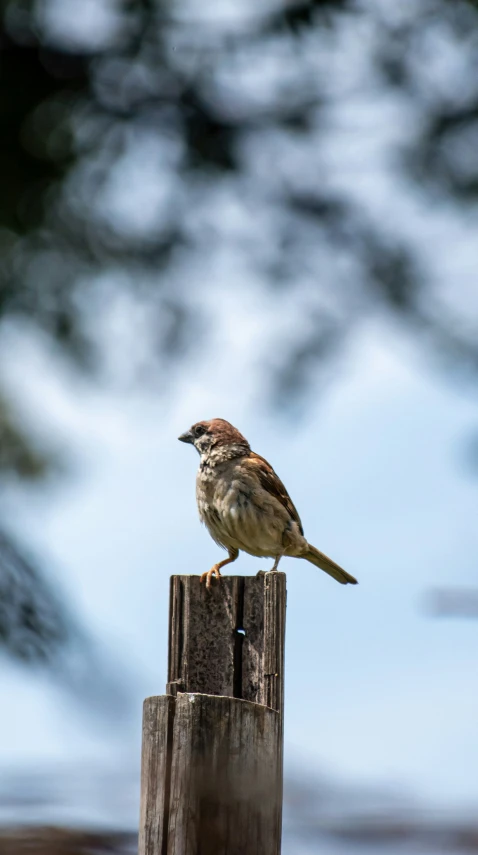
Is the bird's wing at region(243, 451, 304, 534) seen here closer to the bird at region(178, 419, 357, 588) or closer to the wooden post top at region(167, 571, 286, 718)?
the bird at region(178, 419, 357, 588)

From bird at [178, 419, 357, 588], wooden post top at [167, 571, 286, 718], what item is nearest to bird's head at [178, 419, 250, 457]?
bird at [178, 419, 357, 588]

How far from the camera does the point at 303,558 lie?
5.34 m

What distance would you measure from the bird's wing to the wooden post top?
2350mm

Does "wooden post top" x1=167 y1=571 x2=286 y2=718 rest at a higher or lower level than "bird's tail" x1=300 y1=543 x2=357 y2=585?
lower

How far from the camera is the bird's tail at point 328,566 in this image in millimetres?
5259

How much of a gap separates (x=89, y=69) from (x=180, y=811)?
298 cm

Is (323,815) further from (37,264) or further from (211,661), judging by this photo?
(37,264)

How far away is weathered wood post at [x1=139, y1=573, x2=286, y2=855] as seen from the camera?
1776mm

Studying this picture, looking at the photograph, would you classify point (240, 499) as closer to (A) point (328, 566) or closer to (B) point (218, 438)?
(B) point (218, 438)

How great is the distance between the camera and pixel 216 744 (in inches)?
75.1

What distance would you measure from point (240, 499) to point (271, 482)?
233mm

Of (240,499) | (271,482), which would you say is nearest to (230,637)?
(240,499)

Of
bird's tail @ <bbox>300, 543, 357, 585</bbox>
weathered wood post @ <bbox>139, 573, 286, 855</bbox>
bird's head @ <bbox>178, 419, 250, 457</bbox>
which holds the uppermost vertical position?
bird's head @ <bbox>178, 419, 250, 457</bbox>

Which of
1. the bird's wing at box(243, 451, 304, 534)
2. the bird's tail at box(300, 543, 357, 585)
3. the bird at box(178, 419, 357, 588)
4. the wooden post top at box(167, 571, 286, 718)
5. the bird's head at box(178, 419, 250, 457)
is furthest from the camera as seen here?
the bird's tail at box(300, 543, 357, 585)
